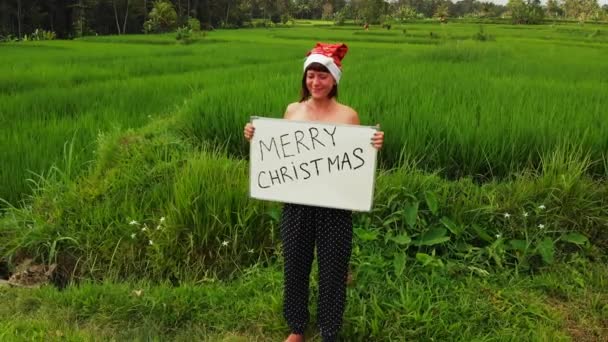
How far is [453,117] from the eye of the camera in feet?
11.6

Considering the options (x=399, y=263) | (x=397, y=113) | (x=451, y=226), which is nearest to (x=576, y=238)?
(x=451, y=226)

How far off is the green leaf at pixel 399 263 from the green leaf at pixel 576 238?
896 millimetres

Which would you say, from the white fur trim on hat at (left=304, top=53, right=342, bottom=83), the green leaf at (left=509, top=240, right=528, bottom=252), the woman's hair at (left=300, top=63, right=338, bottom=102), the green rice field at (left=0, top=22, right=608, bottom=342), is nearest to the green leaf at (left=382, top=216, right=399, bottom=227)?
the green rice field at (left=0, top=22, right=608, bottom=342)

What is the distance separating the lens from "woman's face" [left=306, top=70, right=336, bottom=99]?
179 cm

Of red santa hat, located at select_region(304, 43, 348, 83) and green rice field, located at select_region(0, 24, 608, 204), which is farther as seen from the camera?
green rice field, located at select_region(0, 24, 608, 204)

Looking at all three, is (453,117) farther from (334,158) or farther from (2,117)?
(2,117)

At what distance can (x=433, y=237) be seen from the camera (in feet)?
8.39

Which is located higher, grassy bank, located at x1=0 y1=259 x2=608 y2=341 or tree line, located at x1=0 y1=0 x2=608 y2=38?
tree line, located at x1=0 y1=0 x2=608 y2=38

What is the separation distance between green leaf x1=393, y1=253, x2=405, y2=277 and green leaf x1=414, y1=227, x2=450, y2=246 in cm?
17

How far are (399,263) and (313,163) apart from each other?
2.54ft

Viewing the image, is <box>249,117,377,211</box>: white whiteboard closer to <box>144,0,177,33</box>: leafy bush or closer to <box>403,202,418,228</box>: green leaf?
<box>403,202,418,228</box>: green leaf

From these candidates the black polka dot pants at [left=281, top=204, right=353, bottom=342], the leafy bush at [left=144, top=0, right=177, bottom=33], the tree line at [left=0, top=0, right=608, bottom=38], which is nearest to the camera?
the black polka dot pants at [left=281, top=204, right=353, bottom=342]

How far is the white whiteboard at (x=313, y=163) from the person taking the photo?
1813 mm

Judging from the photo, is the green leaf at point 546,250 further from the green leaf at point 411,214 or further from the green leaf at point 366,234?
the green leaf at point 366,234
